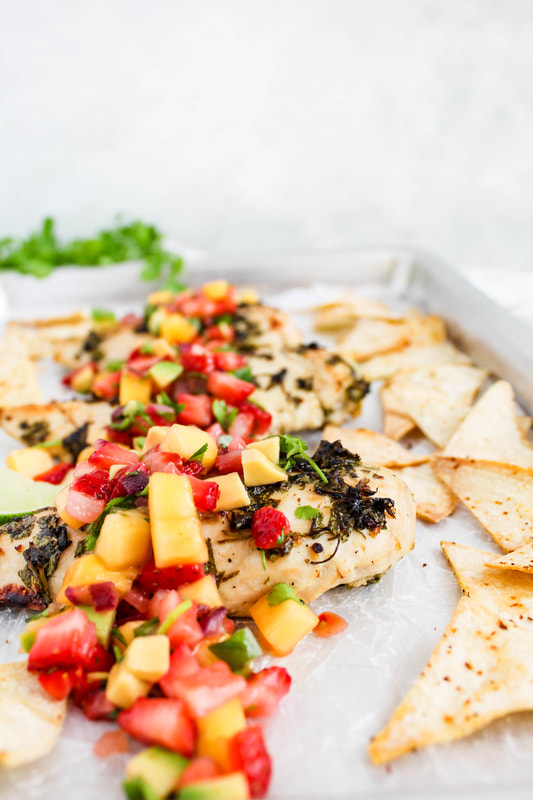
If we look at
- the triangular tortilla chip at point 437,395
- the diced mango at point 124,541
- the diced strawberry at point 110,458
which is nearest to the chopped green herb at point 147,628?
the diced mango at point 124,541

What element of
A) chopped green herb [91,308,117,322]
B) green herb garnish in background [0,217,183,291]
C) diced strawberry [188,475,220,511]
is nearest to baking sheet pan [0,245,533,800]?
diced strawberry [188,475,220,511]

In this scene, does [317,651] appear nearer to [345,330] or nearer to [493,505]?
[493,505]

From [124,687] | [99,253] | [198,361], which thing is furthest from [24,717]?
[99,253]

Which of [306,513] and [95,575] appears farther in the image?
[306,513]

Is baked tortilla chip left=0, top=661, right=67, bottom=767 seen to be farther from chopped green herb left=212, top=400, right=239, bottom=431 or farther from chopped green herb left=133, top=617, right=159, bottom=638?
chopped green herb left=212, top=400, right=239, bottom=431

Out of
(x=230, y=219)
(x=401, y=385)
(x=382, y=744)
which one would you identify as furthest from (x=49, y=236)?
(x=382, y=744)

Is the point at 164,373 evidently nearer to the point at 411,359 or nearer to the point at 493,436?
the point at 411,359

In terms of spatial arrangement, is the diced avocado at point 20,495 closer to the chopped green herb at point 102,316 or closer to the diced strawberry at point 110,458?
the diced strawberry at point 110,458
